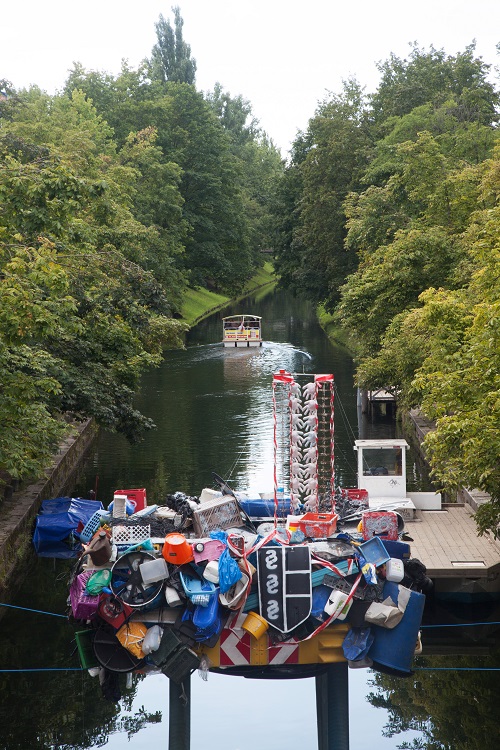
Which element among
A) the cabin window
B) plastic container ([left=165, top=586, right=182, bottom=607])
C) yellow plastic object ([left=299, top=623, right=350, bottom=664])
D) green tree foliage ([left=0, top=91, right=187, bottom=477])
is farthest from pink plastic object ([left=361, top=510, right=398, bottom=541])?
the cabin window

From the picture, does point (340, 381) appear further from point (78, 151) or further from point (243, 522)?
point (243, 522)

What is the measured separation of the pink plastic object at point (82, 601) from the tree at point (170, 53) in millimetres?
91841

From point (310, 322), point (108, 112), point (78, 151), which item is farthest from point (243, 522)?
point (310, 322)

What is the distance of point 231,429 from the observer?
39.3m

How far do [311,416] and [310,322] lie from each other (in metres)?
67.9

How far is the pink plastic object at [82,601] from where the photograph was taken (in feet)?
39.8

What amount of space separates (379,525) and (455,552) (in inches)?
340

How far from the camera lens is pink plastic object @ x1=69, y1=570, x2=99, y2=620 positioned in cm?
1212

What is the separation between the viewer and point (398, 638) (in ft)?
40.5

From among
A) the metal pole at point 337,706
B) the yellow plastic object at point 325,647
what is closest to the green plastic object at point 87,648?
the yellow plastic object at point 325,647

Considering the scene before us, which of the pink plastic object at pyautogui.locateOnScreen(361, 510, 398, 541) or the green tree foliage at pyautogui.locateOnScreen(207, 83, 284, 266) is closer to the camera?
the pink plastic object at pyautogui.locateOnScreen(361, 510, 398, 541)

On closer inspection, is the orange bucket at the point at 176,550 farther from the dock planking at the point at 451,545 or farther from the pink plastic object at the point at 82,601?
the dock planking at the point at 451,545

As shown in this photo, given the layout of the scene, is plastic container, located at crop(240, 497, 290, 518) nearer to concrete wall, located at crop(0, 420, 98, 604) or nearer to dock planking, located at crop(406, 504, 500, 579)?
dock planking, located at crop(406, 504, 500, 579)

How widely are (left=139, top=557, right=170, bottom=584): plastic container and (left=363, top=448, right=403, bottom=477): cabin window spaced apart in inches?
585
